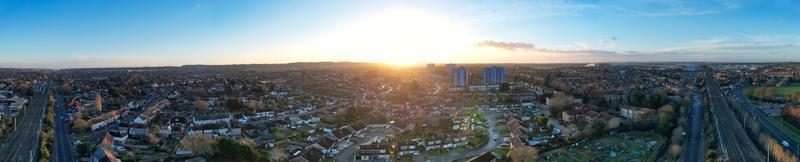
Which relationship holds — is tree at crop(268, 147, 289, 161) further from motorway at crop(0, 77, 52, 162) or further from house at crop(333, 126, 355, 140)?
motorway at crop(0, 77, 52, 162)

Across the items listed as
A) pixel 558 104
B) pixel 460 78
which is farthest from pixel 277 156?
pixel 460 78

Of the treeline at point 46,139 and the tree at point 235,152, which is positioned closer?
the tree at point 235,152

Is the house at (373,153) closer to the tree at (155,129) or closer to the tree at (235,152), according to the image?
the tree at (235,152)

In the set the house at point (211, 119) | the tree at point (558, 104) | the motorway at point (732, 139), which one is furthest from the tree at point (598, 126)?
the house at point (211, 119)

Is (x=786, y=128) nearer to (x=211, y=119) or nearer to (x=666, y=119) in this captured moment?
(x=666, y=119)

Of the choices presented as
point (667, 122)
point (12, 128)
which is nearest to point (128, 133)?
point (12, 128)

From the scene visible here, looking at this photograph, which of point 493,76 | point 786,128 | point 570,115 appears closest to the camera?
point 786,128

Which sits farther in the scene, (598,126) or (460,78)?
(460,78)
